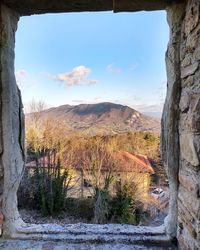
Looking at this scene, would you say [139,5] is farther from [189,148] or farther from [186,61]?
[189,148]

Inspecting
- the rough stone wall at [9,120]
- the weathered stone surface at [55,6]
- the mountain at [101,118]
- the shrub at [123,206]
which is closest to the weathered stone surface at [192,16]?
the weathered stone surface at [55,6]

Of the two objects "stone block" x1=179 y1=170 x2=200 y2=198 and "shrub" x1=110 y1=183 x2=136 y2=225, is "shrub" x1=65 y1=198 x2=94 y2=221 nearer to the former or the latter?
"shrub" x1=110 y1=183 x2=136 y2=225

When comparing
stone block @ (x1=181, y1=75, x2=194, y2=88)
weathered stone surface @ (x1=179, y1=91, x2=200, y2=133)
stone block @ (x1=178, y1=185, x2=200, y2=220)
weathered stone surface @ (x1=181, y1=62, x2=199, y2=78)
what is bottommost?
stone block @ (x1=178, y1=185, x2=200, y2=220)

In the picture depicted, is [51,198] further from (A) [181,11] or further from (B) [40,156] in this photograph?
(A) [181,11]

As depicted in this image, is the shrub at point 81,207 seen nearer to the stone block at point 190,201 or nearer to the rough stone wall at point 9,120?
the rough stone wall at point 9,120

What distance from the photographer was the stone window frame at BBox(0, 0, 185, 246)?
51.6 inches

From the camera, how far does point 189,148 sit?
1.13m

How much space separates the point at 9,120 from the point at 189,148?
899 millimetres

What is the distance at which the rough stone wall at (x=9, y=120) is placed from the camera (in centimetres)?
134

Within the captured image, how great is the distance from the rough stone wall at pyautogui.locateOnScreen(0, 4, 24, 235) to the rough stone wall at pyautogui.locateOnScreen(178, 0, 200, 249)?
0.86 metres

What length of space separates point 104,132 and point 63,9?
17.4 feet

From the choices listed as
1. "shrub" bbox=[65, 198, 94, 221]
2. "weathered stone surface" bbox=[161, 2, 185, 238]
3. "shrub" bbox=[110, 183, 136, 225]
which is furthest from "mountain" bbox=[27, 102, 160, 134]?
"weathered stone surface" bbox=[161, 2, 185, 238]

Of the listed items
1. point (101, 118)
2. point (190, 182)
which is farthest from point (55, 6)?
point (101, 118)

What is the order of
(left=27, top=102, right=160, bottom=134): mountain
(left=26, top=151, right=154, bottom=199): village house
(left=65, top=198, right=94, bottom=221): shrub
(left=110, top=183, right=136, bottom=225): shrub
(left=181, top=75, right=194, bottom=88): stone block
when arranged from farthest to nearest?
(left=26, top=151, right=154, bottom=199): village house → (left=65, top=198, right=94, bottom=221): shrub → (left=110, top=183, right=136, bottom=225): shrub → (left=27, top=102, right=160, bottom=134): mountain → (left=181, top=75, right=194, bottom=88): stone block
